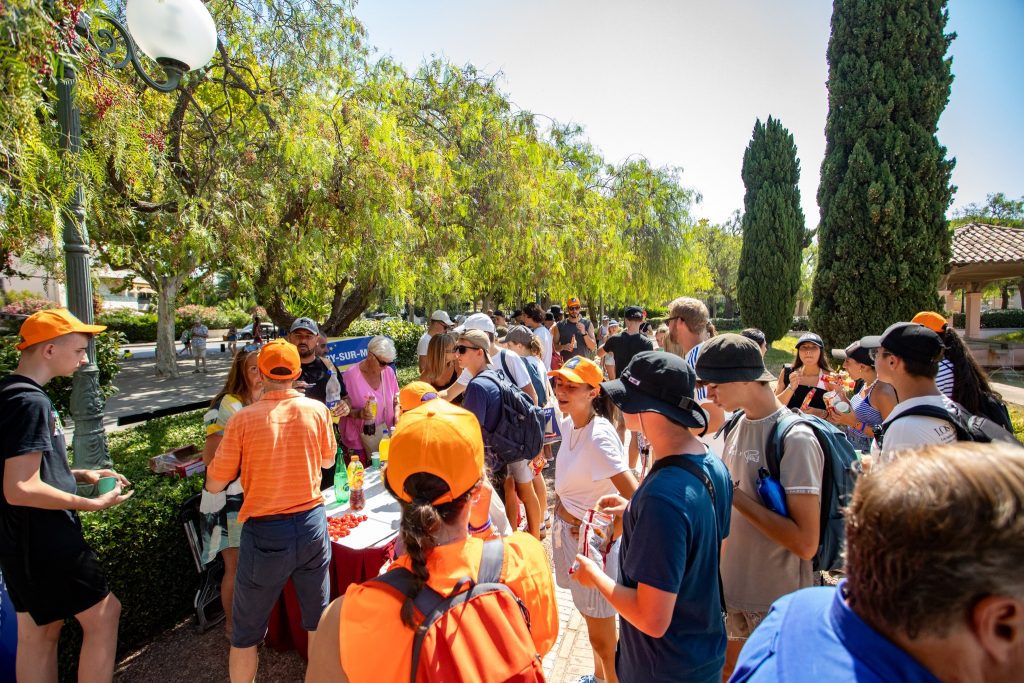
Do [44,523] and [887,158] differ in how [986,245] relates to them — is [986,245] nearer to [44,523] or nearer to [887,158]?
[887,158]

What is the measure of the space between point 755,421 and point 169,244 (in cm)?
612

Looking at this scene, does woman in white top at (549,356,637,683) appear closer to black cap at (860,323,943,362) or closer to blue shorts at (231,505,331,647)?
blue shorts at (231,505,331,647)

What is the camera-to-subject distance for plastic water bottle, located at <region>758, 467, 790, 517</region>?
7.10 feet

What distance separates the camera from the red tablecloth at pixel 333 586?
3246mm

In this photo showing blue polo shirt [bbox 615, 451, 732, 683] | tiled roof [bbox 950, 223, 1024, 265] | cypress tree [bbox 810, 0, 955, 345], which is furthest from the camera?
tiled roof [bbox 950, 223, 1024, 265]

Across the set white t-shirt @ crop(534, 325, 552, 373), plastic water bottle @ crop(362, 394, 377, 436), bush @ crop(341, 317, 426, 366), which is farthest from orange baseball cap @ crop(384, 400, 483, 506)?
bush @ crop(341, 317, 426, 366)

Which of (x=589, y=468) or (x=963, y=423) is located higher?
(x=963, y=423)

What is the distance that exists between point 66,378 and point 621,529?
11.8 metres

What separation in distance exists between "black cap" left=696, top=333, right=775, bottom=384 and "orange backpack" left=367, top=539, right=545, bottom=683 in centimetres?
144

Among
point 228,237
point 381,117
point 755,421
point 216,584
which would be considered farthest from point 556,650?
point 381,117

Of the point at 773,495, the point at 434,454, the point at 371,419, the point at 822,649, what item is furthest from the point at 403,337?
the point at 822,649

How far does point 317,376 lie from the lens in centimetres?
536

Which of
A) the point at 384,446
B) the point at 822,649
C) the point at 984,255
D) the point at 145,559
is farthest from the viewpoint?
the point at 984,255

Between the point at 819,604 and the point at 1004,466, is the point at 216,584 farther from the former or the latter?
the point at 1004,466
